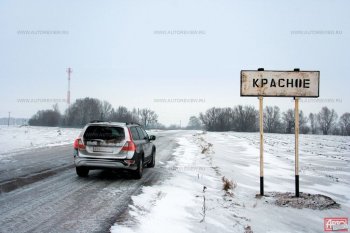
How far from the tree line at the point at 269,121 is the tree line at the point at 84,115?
106 feet

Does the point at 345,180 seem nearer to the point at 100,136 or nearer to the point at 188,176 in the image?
the point at 188,176

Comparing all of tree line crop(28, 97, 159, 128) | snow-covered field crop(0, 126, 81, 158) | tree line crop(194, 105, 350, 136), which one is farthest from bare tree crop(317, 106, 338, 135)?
snow-covered field crop(0, 126, 81, 158)

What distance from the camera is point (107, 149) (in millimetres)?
8953

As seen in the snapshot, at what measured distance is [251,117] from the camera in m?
141

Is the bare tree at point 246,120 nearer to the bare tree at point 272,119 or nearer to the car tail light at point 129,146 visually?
the bare tree at point 272,119

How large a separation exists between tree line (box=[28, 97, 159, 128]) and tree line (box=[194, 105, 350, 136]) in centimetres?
3232

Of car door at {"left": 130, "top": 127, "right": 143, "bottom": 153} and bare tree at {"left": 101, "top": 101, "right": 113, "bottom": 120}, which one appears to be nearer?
car door at {"left": 130, "top": 127, "right": 143, "bottom": 153}

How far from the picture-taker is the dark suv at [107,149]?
8.89m

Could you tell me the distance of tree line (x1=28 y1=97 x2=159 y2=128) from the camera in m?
139

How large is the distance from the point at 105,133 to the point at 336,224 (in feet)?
21.0

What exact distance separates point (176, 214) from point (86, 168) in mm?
4234

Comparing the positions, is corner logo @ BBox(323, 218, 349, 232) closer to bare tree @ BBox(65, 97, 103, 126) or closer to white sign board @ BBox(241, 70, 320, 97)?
white sign board @ BBox(241, 70, 320, 97)

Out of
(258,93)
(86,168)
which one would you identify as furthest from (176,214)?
(86,168)

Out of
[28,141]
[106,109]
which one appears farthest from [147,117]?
[28,141]
